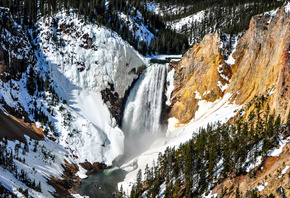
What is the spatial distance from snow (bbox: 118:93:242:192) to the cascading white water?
4779 millimetres

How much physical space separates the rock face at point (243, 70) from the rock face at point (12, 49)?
29.8 meters

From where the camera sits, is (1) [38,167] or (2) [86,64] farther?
(2) [86,64]

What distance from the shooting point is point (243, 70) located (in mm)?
46156

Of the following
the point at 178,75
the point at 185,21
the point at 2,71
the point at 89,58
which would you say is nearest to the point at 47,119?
the point at 2,71

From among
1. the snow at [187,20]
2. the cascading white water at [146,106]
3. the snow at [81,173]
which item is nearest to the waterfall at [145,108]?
the cascading white water at [146,106]

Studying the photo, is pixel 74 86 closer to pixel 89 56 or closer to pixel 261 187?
pixel 89 56

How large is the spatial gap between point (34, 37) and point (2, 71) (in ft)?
45.7

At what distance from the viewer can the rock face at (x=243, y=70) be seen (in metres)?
36.7

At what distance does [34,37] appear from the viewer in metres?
57.7

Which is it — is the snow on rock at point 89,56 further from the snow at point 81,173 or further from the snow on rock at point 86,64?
the snow at point 81,173

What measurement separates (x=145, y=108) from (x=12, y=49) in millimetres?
28006

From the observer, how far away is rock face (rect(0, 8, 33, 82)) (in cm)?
4756

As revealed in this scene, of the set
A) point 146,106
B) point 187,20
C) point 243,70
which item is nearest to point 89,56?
point 146,106

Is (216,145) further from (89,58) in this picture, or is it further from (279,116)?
(89,58)
